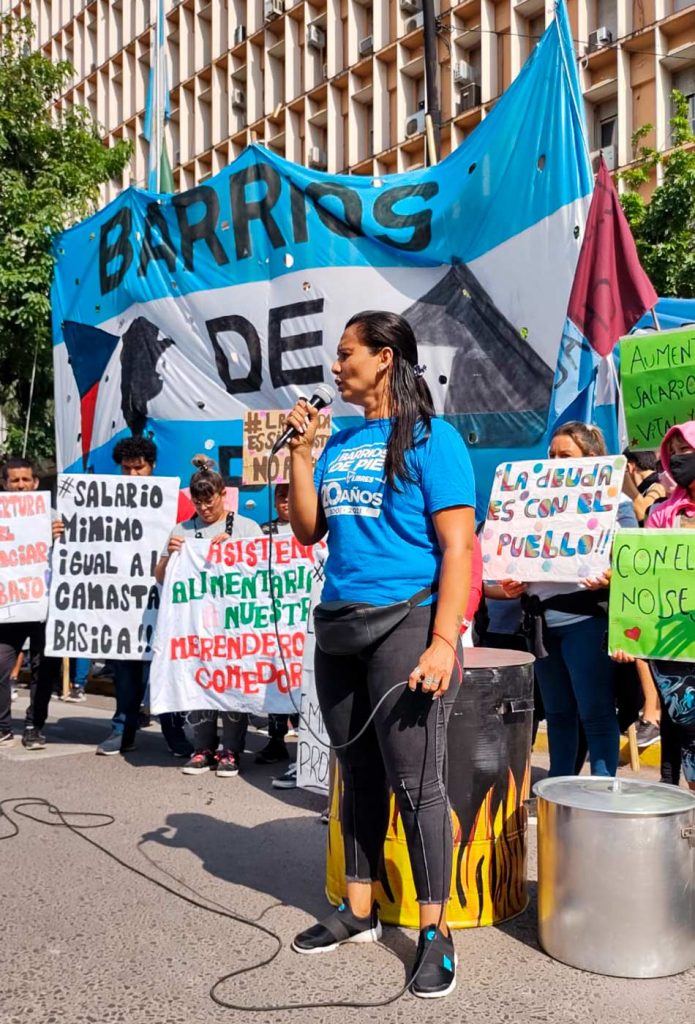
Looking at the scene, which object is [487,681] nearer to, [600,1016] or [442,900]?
[442,900]

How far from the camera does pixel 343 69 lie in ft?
111

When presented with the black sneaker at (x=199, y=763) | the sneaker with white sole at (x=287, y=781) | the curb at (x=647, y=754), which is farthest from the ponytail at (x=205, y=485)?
the curb at (x=647, y=754)

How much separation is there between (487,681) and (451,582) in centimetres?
66

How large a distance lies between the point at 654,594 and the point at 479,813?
3.23 ft

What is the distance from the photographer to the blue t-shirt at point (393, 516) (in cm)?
316

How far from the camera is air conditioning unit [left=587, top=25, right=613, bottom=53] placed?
26234mm

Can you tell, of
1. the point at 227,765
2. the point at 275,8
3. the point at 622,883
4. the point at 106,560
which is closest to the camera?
the point at 622,883

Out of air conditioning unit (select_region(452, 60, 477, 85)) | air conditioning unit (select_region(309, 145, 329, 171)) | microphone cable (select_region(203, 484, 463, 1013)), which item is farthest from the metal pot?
air conditioning unit (select_region(309, 145, 329, 171))

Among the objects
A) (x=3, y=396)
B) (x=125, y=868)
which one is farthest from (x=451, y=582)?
(x=3, y=396)

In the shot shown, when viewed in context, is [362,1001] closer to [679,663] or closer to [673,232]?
[679,663]

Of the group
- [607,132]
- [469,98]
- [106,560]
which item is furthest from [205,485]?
[469,98]

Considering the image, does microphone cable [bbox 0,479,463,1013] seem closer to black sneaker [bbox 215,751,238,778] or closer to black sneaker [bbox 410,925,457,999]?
black sneaker [bbox 410,925,457,999]

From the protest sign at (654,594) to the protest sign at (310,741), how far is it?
5.60 ft

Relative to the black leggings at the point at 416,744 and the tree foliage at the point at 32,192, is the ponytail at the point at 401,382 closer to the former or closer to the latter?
the black leggings at the point at 416,744
